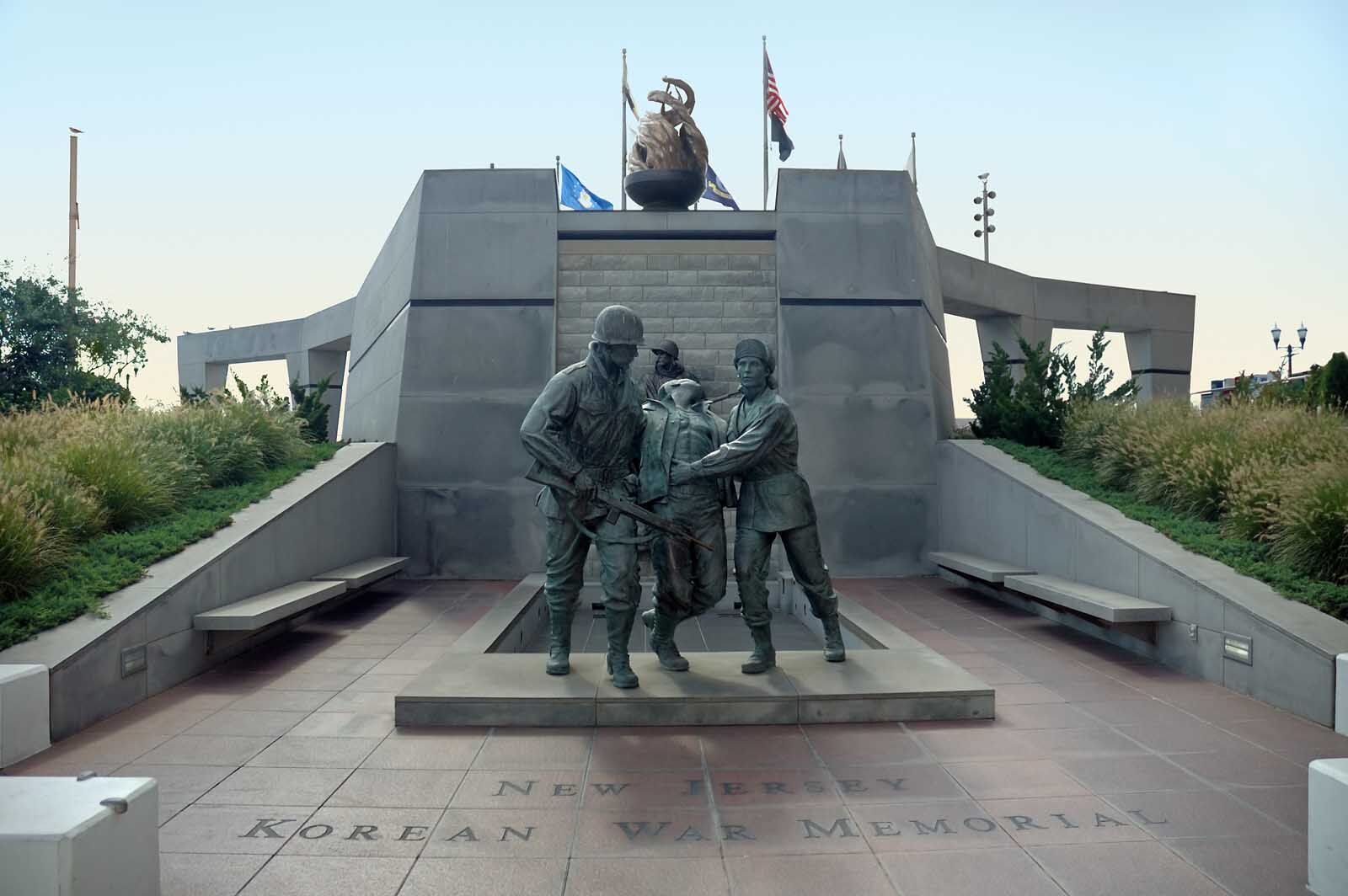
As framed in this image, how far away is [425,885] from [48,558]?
4.54m

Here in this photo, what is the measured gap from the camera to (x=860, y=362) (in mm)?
12617

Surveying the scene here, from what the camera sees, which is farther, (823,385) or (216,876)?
(823,385)

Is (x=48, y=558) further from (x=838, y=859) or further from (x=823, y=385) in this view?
(x=823, y=385)

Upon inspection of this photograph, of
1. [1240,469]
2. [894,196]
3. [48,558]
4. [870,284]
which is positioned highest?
[894,196]

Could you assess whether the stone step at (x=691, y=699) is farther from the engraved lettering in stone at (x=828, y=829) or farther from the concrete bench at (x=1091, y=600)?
the concrete bench at (x=1091, y=600)

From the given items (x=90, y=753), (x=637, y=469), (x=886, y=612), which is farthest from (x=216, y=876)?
(x=886, y=612)

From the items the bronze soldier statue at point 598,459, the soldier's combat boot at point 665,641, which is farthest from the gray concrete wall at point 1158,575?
the bronze soldier statue at point 598,459

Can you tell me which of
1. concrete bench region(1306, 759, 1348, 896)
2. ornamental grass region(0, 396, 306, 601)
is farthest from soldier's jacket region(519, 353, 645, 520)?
concrete bench region(1306, 759, 1348, 896)

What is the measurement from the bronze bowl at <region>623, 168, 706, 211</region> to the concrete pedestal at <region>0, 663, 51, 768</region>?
1054cm

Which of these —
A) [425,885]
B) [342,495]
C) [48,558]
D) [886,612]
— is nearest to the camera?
[425,885]

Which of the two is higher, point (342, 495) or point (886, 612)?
point (342, 495)

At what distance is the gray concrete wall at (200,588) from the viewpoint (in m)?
5.30

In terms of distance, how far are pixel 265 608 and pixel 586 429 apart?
127 inches

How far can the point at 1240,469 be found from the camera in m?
7.68
